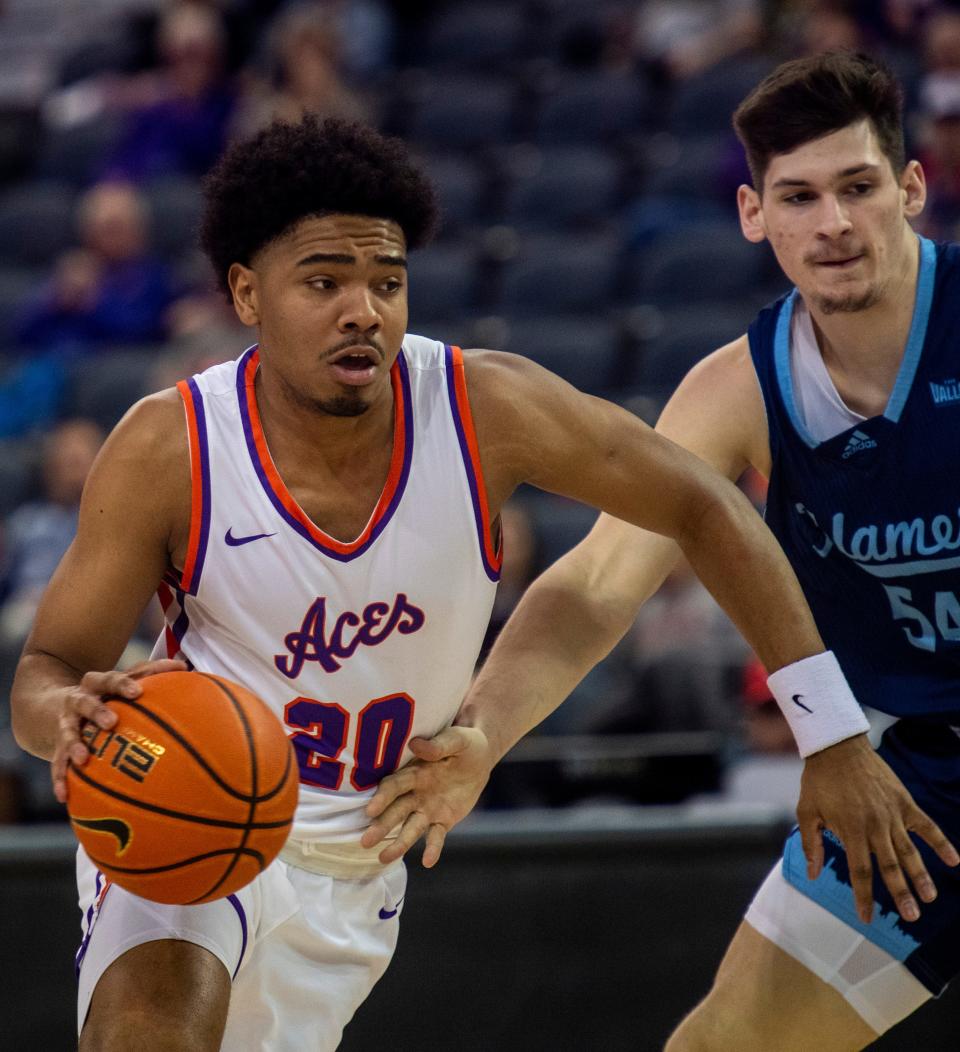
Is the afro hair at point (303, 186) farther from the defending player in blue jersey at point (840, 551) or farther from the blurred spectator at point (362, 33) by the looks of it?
the blurred spectator at point (362, 33)

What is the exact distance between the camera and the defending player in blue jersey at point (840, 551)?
11.2ft

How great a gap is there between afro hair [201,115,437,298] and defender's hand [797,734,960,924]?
131 cm

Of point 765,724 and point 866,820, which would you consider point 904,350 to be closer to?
point 866,820

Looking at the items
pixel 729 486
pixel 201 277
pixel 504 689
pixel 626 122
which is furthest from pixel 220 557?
pixel 626 122

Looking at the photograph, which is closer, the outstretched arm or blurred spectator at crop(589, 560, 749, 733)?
the outstretched arm

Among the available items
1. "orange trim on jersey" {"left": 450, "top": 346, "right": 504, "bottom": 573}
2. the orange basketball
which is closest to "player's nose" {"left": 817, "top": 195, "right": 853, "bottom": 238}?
"orange trim on jersey" {"left": 450, "top": 346, "right": 504, "bottom": 573}

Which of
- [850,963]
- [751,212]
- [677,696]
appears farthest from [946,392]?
[677,696]

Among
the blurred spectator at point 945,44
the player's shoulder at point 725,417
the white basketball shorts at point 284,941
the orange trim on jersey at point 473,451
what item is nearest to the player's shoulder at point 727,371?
the player's shoulder at point 725,417

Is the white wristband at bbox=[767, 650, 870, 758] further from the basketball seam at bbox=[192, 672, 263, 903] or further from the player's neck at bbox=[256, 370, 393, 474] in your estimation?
the basketball seam at bbox=[192, 672, 263, 903]

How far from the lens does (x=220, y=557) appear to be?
3.21 m

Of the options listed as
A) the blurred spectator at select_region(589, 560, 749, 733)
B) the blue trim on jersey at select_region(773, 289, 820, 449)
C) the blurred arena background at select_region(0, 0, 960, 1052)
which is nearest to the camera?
the blue trim on jersey at select_region(773, 289, 820, 449)

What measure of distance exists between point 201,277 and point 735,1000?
6.26 meters

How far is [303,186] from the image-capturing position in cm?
319

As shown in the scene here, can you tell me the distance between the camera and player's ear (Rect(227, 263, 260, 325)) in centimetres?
330
